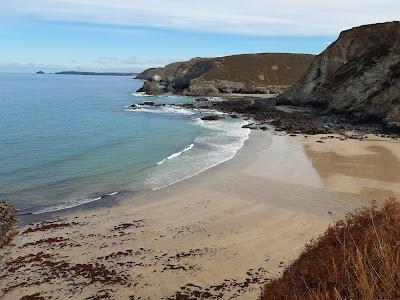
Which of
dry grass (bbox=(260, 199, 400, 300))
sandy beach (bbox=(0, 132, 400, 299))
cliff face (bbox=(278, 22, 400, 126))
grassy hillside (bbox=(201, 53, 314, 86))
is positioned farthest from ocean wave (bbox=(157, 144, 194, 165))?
grassy hillside (bbox=(201, 53, 314, 86))

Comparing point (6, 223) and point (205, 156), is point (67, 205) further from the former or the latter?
point (205, 156)

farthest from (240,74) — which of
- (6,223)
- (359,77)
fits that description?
(6,223)

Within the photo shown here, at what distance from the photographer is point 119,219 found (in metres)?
19.8

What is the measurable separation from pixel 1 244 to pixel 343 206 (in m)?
15.6

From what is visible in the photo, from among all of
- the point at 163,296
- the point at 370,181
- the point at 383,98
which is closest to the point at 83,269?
the point at 163,296

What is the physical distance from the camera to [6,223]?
1900 cm

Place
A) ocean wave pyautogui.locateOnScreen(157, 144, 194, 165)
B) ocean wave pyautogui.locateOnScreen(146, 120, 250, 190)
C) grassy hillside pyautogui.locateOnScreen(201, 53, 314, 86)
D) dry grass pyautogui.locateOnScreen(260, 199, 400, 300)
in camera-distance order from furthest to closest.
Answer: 1. grassy hillside pyautogui.locateOnScreen(201, 53, 314, 86)
2. ocean wave pyautogui.locateOnScreen(157, 144, 194, 165)
3. ocean wave pyautogui.locateOnScreen(146, 120, 250, 190)
4. dry grass pyautogui.locateOnScreen(260, 199, 400, 300)

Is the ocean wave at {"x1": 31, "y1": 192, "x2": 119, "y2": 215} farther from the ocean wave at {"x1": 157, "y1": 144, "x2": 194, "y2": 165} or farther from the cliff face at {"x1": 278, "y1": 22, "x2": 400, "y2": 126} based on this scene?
the cliff face at {"x1": 278, "y1": 22, "x2": 400, "y2": 126}

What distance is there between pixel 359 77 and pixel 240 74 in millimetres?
74291

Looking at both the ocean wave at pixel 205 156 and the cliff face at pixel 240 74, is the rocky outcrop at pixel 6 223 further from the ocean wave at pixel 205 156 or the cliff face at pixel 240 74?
the cliff face at pixel 240 74

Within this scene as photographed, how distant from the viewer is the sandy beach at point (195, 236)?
13352 millimetres

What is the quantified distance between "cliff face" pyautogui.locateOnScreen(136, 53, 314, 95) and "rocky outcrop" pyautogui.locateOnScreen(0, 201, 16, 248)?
95.7 m

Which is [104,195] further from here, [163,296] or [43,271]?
[163,296]

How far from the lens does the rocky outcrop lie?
17670 millimetres
